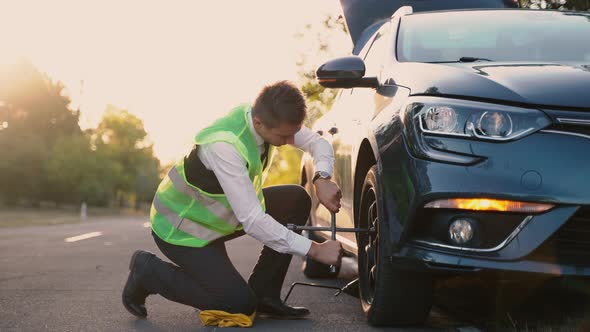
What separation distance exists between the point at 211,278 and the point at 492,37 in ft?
6.12

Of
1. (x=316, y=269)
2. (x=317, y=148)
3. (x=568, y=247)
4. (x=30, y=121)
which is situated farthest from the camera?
(x=30, y=121)

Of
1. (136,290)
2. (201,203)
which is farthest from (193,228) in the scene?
(136,290)

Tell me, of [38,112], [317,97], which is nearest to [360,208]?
[317,97]

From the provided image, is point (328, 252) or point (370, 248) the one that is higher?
point (328, 252)

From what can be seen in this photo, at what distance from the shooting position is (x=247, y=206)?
388cm

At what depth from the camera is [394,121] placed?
367 centimetres

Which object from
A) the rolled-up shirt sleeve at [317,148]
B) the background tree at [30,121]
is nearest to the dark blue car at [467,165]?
the rolled-up shirt sleeve at [317,148]

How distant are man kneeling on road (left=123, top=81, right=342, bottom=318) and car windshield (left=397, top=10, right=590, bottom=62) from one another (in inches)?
29.2

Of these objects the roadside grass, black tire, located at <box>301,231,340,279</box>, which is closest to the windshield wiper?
black tire, located at <box>301,231,340,279</box>

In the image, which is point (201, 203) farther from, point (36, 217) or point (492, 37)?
point (36, 217)

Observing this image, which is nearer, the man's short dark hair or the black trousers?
the man's short dark hair

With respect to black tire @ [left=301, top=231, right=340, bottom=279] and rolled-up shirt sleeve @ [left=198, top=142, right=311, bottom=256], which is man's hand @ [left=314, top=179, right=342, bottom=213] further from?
black tire @ [left=301, top=231, right=340, bottom=279]

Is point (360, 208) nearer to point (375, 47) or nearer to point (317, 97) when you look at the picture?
point (375, 47)

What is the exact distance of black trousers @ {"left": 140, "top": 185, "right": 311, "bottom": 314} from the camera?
165 inches
